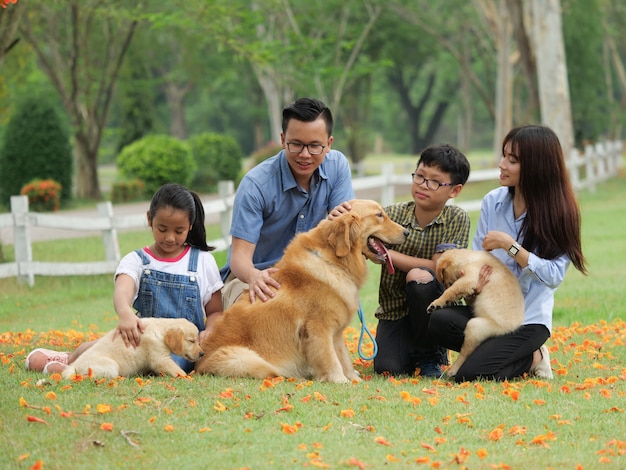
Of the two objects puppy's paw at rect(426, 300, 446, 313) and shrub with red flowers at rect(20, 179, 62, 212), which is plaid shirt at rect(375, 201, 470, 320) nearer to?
puppy's paw at rect(426, 300, 446, 313)

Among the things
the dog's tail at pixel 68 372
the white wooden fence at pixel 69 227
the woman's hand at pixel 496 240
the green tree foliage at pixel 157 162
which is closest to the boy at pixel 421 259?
the woman's hand at pixel 496 240

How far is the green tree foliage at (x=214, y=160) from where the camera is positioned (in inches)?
1243

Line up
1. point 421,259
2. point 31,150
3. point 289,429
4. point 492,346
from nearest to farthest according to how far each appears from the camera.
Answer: point 289,429, point 492,346, point 421,259, point 31,150

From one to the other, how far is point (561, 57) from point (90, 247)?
14301 millimetres

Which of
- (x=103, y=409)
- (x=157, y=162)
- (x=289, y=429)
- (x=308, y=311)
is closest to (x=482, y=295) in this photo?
(x=308, y=311)

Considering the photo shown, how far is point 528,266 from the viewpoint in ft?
19.4

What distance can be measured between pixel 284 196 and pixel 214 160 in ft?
85.1

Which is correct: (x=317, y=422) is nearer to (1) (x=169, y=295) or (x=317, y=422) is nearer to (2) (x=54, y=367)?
(1) (x=169, y=295)

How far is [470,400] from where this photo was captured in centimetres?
532

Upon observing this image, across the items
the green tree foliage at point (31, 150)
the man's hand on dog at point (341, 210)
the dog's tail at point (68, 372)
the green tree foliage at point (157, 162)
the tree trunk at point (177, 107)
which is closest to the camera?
the dog's tail at point (68, 372)

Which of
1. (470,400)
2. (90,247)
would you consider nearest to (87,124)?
(90,247)

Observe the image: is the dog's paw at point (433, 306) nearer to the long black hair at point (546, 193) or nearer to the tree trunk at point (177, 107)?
the long black hair at point (546, 193)

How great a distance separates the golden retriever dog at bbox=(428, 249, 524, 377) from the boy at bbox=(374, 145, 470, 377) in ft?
0.96

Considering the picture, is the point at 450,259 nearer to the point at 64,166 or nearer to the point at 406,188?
the point at 64,166
